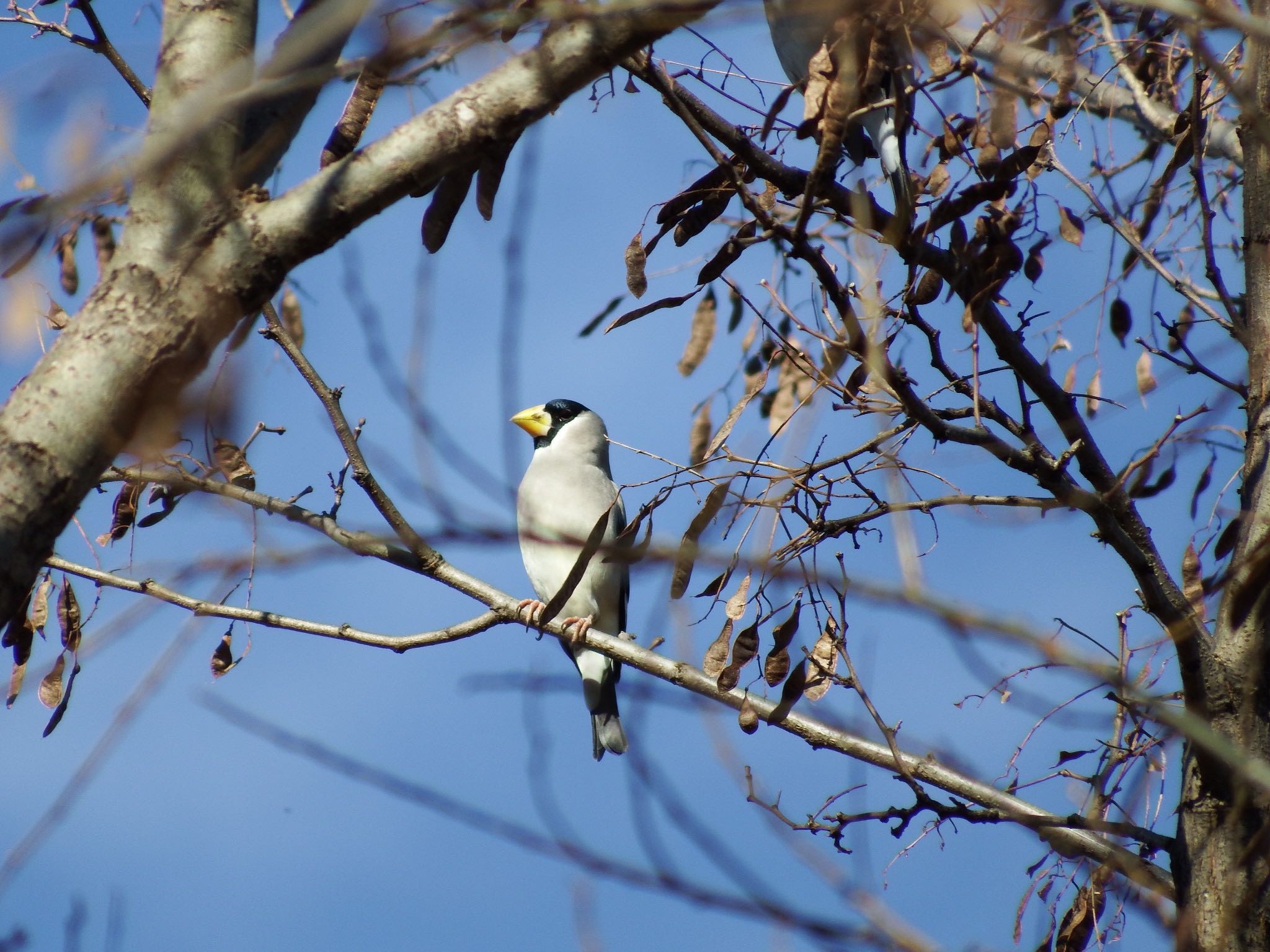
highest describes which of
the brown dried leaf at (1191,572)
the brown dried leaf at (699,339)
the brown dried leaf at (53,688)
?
the brown dried leaf at (699,339)

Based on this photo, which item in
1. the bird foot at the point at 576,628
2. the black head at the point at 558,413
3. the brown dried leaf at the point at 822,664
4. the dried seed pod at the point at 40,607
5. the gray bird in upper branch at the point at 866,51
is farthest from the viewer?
the black head at the point at 558,413

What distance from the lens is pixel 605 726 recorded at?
591 centimetres

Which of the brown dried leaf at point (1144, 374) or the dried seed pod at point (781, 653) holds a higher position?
the brown dried leaf at point (1144, 374)

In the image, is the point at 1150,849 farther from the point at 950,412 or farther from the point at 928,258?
the point at 928,258

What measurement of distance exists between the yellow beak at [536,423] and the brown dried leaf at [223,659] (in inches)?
167

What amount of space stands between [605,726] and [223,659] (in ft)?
9.00

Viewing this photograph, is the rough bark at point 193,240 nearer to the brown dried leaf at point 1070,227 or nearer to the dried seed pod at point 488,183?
the dried seed pod at point 488,183

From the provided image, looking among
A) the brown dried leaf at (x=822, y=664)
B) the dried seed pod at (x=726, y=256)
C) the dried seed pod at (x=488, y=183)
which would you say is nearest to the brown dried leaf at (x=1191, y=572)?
the brown dried leaf at (x=822, y=664)

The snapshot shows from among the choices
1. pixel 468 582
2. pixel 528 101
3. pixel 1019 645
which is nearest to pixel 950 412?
pixel 528 101

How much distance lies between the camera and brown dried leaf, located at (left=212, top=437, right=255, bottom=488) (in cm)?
321

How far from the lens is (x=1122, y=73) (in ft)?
15.3

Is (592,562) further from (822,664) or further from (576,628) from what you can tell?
(822,664)

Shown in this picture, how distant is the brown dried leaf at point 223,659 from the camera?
346 centimetres

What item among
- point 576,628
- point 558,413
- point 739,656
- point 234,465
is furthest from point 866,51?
point 558,413
